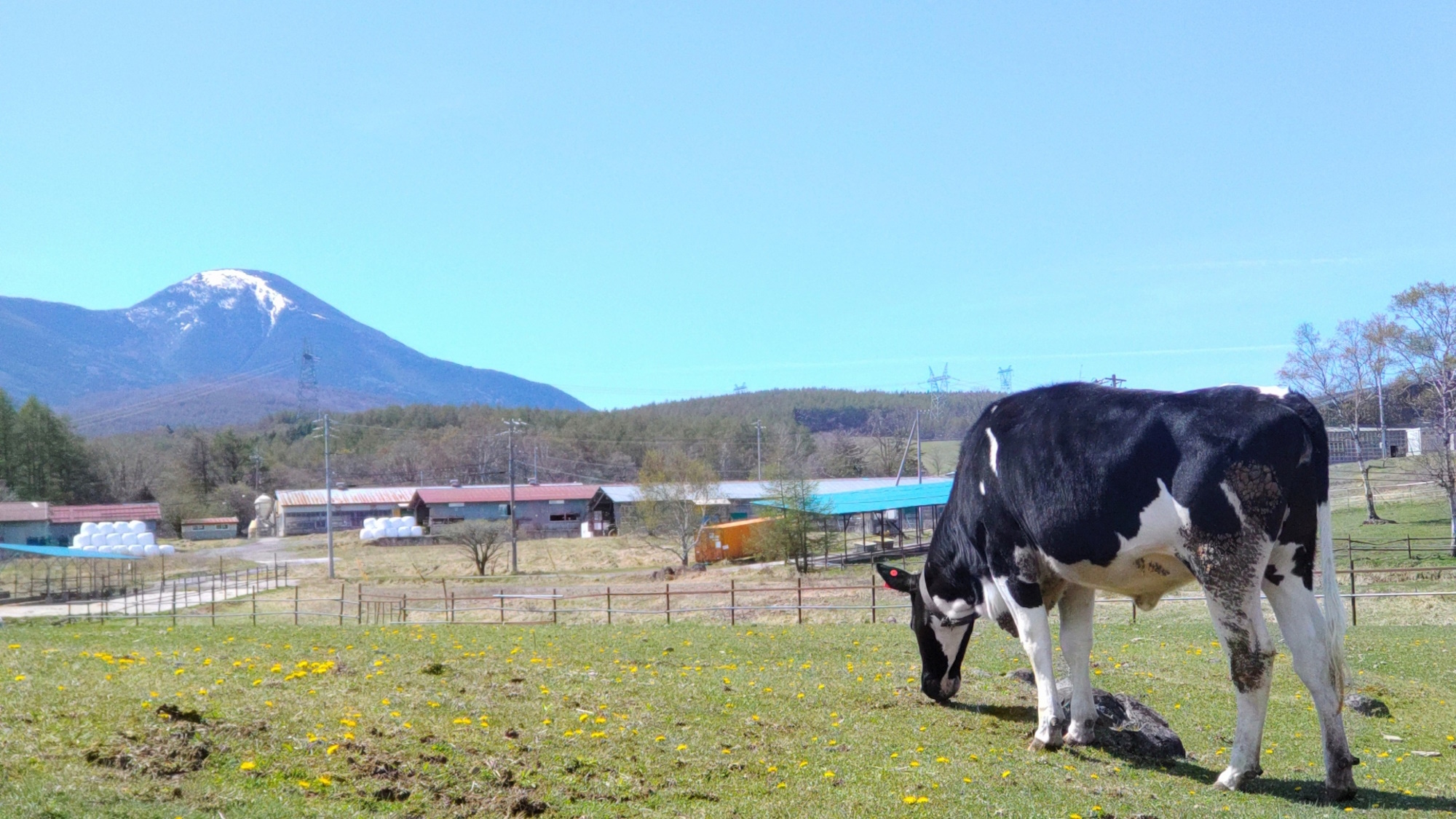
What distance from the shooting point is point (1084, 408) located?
27.2 feet

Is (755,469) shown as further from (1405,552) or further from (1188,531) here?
(1188,531)

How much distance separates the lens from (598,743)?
8297 millimetres

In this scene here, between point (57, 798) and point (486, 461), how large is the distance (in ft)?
456

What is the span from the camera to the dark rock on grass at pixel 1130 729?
910 cm

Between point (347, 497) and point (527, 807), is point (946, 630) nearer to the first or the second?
point (527, 807)

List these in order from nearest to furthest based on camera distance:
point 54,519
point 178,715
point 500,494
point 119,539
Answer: point 178,715 < point 119,539 < point 54,519 < point 500,494

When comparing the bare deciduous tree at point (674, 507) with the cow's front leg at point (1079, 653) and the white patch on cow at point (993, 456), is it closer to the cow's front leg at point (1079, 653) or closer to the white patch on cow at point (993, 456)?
the cow's front leg at point (1079, 653)

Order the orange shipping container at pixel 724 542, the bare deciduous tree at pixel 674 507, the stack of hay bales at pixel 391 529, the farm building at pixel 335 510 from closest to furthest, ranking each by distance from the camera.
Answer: the orange shipping container at pixel 724 542
the bare deciduous tree at pixel 674 507
the stack of hay bales at pixel 391 529
the farm building at pixel 335 510

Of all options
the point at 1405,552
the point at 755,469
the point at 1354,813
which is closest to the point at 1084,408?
the point at 1354,813

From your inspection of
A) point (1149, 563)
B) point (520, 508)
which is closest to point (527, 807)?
point (1149, 563)

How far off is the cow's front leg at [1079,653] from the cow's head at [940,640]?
1258 millimetres

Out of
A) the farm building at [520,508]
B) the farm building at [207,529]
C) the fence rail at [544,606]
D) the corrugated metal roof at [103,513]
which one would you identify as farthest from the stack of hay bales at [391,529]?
the fence rail at [544,606]

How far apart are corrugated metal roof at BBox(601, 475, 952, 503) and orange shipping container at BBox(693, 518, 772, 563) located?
14.3 meters

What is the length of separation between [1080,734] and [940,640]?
199 centimetres
